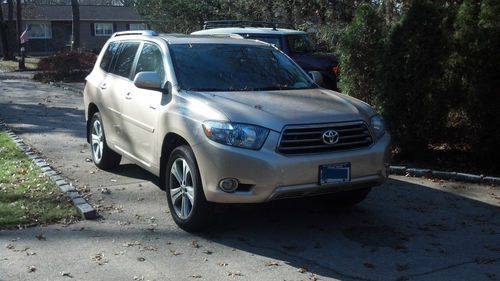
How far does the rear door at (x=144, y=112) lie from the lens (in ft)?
20.4

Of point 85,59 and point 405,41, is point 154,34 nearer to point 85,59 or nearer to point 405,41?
point 405,41

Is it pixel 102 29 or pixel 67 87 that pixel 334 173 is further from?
pixel 102 29

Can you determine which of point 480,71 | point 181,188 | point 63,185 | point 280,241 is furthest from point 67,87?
point 280,241

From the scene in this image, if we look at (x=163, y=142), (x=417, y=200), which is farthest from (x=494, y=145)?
(x=163, y=142)

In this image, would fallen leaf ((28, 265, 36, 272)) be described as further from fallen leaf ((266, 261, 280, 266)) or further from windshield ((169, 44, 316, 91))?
windshield ((169, 44, 316, 91))

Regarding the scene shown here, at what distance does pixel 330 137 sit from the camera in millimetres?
5309

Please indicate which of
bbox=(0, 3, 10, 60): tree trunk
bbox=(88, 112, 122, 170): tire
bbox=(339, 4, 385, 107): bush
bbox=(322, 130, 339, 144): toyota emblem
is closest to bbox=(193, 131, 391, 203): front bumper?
bbox=(322, 130, 339, 144): toyota emblem

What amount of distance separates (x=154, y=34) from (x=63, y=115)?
7878 millimetres

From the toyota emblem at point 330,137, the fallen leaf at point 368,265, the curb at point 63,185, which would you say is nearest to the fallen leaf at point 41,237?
the curb at point 63,185

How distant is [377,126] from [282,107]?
1004 millimetres

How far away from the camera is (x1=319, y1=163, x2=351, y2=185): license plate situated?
205 inches

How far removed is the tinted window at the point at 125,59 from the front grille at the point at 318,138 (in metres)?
2.85

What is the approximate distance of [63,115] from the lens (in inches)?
560

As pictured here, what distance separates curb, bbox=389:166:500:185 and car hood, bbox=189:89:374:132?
2.34m
